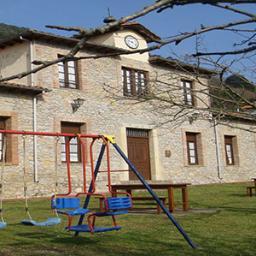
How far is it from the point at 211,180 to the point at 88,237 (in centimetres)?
1610

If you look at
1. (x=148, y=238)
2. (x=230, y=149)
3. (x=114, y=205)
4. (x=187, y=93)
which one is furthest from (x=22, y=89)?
(x=230, y=149)

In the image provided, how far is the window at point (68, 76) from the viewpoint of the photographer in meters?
17.2

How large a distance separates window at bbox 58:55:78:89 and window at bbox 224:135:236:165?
34.0ft

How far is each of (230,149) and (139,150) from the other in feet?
24.2

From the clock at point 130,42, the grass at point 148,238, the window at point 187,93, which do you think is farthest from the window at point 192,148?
the grass at point 148,238

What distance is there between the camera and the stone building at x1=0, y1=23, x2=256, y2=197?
607 inches

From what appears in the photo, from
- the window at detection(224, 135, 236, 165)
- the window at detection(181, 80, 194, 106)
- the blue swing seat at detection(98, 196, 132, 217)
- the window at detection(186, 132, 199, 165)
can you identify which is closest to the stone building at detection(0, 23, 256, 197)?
the window at detection(186, 132, 199, 165)

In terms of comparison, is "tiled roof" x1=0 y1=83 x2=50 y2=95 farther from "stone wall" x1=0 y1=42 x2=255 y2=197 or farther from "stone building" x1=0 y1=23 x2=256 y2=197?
"stone wall" x1=0 y1=42 x2=255 y2=197

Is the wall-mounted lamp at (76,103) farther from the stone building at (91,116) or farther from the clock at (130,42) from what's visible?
the clock at (130,42)

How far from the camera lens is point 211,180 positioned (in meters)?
22.2

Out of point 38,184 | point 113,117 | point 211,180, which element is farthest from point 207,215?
point 211,180

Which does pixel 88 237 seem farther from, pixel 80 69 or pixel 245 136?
pixel 245 136

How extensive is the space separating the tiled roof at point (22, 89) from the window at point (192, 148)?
853cm

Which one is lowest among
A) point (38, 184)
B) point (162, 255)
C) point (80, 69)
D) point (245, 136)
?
point (162, 255)
